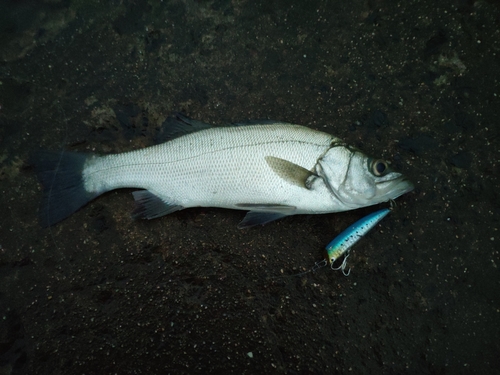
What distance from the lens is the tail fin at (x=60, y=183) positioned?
2.85 meters

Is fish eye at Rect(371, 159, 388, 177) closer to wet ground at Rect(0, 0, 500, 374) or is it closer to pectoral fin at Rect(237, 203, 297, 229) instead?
wet ground at Rect(0, 0, 500, 374)

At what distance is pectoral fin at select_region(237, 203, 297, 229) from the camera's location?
274 cm

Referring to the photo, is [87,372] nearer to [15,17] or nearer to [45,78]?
[45,78]

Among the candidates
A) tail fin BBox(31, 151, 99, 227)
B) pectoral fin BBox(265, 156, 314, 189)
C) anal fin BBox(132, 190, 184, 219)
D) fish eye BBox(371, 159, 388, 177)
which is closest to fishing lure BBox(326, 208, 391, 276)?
fish eye BBox(371, 159, 388, 177)

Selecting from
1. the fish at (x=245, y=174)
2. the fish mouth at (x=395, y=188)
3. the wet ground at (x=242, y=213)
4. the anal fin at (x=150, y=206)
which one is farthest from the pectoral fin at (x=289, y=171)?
the anal fin at (x=150, y=206)

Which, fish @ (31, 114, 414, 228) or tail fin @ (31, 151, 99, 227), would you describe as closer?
fish @ (31, 114, 414, 228)

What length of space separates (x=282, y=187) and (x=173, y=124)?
0.95 meters

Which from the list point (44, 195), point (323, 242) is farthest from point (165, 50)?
point (323, 242)

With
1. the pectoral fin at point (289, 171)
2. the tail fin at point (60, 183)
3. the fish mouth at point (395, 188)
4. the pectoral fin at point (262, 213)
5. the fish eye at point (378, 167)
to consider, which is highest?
the fish eye at point (378, 167)

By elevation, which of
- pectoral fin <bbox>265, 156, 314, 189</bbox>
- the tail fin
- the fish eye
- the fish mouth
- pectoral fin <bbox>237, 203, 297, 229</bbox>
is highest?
the fish eye

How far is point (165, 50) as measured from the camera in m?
3.08

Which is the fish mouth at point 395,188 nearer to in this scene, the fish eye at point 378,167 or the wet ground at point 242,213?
the fish eye at point 378,167

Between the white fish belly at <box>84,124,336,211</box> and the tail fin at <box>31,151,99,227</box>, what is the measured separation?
0.09 metres

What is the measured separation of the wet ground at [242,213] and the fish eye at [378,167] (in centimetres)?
32
